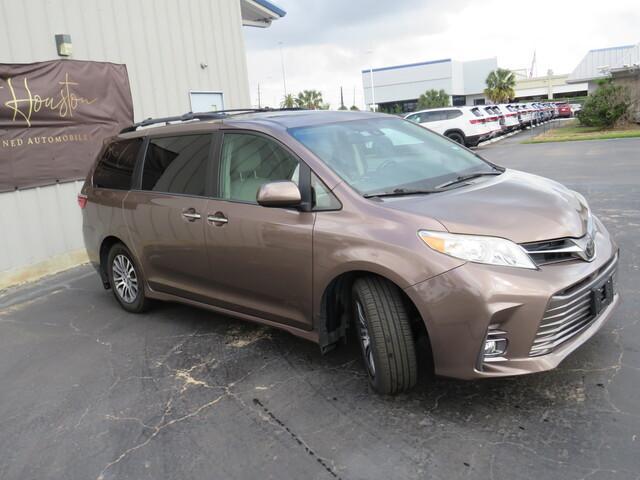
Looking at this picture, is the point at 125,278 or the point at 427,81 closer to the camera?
the point at 125,278

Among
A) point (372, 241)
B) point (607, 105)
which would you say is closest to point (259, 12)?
point (372, 241)

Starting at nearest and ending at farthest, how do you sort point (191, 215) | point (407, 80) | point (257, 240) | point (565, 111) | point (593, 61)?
1. point (257, 240)
2. point (191, 215)
3. point (565, 111)
4. point (593, 61)
5. point (407, 80)

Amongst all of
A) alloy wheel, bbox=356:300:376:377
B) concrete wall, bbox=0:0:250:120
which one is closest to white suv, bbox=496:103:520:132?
concrete wall, bbox=0:0:250:120

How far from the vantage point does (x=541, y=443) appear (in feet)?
9.37

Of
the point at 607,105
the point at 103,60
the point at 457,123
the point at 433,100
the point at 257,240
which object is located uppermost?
the point at 433,100

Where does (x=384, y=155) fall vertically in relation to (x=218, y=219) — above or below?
above

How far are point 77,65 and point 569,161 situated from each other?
11608 mm

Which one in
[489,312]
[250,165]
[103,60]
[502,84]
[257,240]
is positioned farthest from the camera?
[502,84]

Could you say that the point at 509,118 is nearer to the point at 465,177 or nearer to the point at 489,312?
the point at 465,177

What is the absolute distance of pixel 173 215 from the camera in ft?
14.9

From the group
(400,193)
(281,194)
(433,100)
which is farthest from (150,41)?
(433,100)

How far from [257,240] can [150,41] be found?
6.53 meters

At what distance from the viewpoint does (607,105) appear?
2391 centimetres

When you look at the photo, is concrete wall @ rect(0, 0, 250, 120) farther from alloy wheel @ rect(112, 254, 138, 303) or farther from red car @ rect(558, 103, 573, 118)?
red car @ rect(558, 103, 573, 118)
